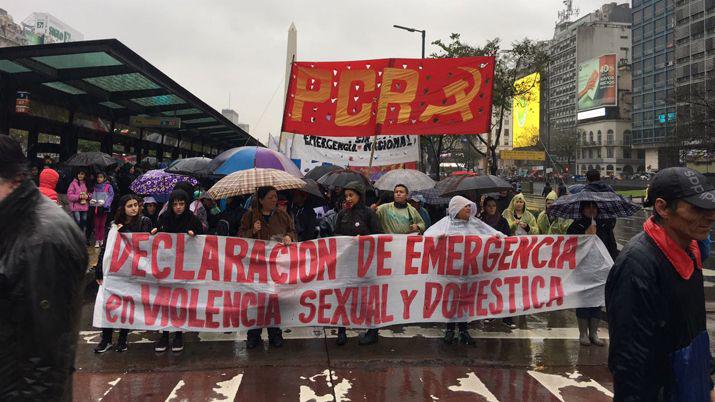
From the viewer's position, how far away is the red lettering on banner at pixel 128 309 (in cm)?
474

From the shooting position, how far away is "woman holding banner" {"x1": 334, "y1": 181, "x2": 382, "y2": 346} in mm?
5285

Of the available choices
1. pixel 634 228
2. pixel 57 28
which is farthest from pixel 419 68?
pixel 57 28

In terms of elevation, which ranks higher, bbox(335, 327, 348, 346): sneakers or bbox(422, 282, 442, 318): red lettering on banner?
bbox(422, 282, 442, 318): red lettering on banner

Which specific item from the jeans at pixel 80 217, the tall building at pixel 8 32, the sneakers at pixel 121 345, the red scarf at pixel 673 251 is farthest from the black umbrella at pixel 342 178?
the tall building at pixel 8 32

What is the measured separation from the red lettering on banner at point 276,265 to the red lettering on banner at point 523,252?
2.58 metres

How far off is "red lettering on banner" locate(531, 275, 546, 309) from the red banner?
2.44m

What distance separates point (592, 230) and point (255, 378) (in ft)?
13.3

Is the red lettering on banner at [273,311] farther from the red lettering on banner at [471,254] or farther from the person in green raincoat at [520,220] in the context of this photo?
the person in green raincoat at [520,220]

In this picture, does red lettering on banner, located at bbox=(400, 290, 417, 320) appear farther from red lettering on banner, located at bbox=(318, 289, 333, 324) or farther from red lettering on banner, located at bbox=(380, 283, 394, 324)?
red lettering on banner, located at bbox=(318, 289, 333, 324)

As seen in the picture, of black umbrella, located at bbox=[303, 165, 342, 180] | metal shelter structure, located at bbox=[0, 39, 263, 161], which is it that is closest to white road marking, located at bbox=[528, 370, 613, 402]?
black umbrella, located at bbox=[303, 165, 342, 180]

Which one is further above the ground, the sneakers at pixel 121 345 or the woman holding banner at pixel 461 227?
the woman holding banner at pixel 461 227

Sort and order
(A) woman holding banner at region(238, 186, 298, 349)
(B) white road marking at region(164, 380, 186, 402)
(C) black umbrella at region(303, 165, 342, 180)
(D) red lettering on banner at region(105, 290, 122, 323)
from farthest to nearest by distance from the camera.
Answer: (C) black umbrella at region(303, 165, 342, 180) → (A) woman holding banner at region(238, 186, 298, 349) → (D) red lettering on banner at region(105, 290, 122, 323) → (B) white road marking at region(164, 380, 186, 402)

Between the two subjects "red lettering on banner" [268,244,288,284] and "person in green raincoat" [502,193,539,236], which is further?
"person in green raincoat" [502,193,539,236]

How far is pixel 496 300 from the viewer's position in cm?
534
